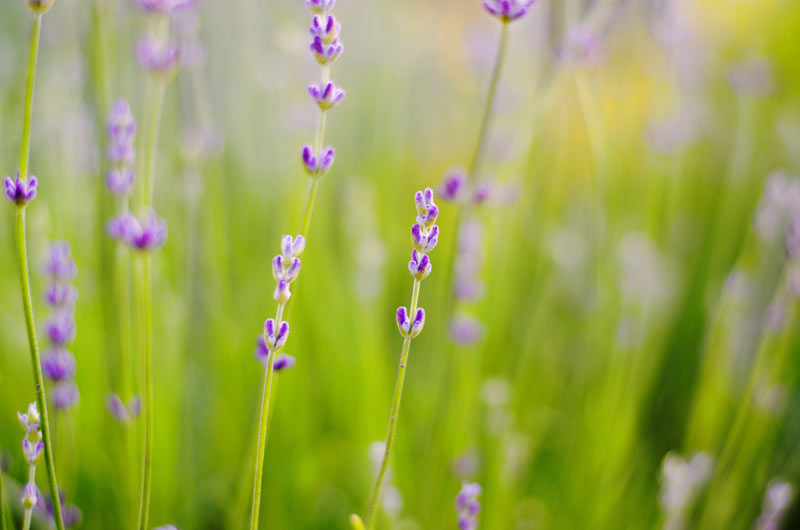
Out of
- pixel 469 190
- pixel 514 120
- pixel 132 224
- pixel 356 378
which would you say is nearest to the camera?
pixel 132 224

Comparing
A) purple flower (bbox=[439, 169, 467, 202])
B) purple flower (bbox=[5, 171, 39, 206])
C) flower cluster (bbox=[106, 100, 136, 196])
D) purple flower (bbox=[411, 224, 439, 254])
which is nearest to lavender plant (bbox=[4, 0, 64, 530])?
purple flower (bbox=[5, 171, 39, 206])

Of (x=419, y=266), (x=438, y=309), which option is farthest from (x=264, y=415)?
(x=438, y=309)

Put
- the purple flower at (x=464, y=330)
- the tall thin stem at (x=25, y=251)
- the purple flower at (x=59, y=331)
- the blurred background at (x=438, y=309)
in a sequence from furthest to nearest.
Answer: the blurred background at (x=438, y=309), the purple flower at (x=464, y=330), the purple flower at (x=59, y=331), the tall thin stem at (x=25, y=251)

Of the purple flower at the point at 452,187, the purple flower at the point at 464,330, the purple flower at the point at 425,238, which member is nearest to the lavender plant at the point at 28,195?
the purple flower at the point at 425,238

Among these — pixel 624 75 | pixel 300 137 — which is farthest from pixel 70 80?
pixel 624 75

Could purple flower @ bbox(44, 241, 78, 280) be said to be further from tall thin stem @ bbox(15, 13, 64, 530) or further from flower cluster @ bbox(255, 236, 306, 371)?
flower cluster @ bbox(255, 236, 306, 371)

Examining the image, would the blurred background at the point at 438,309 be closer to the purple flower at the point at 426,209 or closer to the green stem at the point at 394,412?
the green stem at the point at 394,412

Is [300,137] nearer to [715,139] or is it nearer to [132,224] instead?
[132,224]
